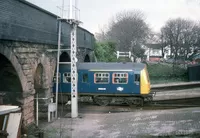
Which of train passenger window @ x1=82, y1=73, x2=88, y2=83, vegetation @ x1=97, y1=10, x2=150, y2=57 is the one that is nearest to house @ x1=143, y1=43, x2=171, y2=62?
vegetation @ x1=97, y1=10, x2=150, y2=57

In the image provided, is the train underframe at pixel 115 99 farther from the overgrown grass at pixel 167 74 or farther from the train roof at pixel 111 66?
the overgrown grass at pixel 167 74

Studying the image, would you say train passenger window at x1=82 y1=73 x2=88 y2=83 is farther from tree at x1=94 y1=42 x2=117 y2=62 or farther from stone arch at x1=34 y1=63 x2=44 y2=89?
tree at x1=94 y1=42 x2=117 y2=62

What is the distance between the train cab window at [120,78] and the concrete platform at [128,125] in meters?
2.83

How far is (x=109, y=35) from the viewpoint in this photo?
182 feet

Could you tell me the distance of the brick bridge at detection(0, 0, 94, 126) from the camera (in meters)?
11.1

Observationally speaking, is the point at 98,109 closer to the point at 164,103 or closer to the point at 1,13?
the point at 164,103

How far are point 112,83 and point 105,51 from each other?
16.6 m

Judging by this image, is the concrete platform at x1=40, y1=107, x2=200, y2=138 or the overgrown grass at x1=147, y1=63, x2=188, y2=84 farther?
the overgrown grass at x1=147, y1=63, x2=188, y2=84

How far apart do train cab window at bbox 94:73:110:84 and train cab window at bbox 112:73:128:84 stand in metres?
0.46

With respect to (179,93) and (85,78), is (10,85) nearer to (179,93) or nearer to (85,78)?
(85,78)

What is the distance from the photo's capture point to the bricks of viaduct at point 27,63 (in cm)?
1143

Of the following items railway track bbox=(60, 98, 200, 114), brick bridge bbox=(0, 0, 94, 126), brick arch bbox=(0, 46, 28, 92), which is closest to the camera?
brick arch bbox=(0, 46, 28, 92)

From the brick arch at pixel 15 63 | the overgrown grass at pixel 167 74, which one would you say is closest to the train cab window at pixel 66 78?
A: the brick arch at pixel 15 63

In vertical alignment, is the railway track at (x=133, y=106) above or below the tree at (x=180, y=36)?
below
